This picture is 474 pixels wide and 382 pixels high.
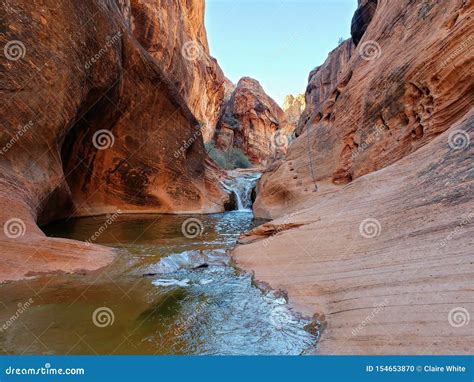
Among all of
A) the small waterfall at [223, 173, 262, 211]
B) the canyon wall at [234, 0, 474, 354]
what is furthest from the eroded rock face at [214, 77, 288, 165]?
the canyon wall at [234, 0, 474, 354]

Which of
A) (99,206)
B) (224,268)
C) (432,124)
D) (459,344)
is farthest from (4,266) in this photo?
(99,206)

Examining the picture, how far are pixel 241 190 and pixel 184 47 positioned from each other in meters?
12.7

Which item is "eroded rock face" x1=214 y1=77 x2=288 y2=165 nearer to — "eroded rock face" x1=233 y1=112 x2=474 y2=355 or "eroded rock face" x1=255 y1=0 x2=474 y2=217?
"eroded rock face" x1=255 y1=0 x2=474 y2=217

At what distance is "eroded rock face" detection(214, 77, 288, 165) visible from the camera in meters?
43.2

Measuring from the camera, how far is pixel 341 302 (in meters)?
2.98

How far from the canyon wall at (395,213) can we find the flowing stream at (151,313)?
15.3 inches

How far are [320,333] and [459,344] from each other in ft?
3.44

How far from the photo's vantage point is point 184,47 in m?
23.4

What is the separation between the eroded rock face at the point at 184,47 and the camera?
1722 cm

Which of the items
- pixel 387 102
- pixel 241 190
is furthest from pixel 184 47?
pixel 387 102

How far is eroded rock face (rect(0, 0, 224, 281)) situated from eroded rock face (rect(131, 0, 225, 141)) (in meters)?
2.57

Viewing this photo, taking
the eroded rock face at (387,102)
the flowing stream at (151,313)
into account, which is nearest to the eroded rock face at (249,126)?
the eroded rock face at (387,102)

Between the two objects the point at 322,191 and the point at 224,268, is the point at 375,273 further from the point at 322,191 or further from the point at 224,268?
the point at 322,191

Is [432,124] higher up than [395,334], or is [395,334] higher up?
[432,124]
